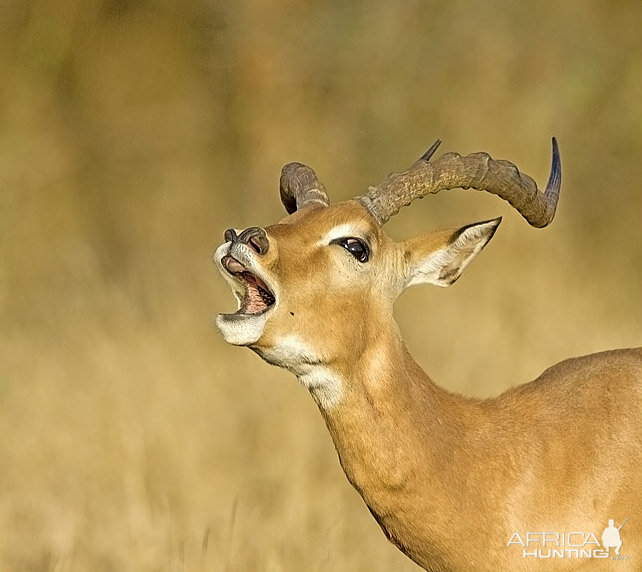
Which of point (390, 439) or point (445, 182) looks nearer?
point (390, 439)

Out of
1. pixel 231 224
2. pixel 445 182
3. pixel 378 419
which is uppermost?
pixel 231 224

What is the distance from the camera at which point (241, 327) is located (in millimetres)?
7434

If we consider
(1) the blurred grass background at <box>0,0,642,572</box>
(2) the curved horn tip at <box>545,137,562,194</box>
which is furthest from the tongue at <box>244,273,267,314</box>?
(1) the blurred grass background at <box>0,0,642,572</box>

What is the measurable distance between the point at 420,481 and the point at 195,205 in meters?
8.06

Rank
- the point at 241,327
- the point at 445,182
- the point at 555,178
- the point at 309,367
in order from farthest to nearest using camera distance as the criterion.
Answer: the point at 555,178 < the point at 445,182 < the point at 309,367 < the point at 241,327

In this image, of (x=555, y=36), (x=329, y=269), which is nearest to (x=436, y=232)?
(x=329, y=269)

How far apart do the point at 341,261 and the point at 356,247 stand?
15cm

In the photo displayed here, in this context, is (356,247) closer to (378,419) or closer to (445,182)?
Answer: (445,182)

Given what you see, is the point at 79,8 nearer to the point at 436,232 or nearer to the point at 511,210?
the point at 511,210

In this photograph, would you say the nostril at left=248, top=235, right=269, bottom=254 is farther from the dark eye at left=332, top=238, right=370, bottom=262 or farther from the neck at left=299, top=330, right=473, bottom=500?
the neck at left=299, top=330, right=473, bottom=500

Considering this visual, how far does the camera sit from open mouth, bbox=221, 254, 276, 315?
761 centimetres
